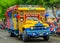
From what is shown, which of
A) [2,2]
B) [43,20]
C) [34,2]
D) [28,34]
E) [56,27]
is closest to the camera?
[28,34]

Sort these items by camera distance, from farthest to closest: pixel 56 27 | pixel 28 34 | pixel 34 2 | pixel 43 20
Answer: pixel 34 2
pixel 56 27
pixel 43 20
pixel 28 34

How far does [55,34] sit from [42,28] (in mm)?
6920

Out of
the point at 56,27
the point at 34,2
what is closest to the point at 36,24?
the point at 56,27

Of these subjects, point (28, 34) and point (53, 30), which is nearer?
point (28, 34)

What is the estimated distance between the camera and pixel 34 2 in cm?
3762

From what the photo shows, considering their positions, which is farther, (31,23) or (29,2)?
(29,2)

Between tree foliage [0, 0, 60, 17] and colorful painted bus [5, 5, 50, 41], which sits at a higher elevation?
tree foliage [0, 0, 60, 17]

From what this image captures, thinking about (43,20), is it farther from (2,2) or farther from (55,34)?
(2,2)

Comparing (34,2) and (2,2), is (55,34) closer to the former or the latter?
(34,2)

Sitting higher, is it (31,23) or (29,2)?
(29,2)

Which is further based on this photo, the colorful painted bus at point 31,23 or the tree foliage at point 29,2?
the tree foliage at point 29,2

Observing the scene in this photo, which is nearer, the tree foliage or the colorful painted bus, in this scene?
the colorful painted bus

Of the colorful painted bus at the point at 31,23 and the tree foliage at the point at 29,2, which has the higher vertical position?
the tree foliage at the point at 29,2

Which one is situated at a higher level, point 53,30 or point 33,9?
point 33,9
